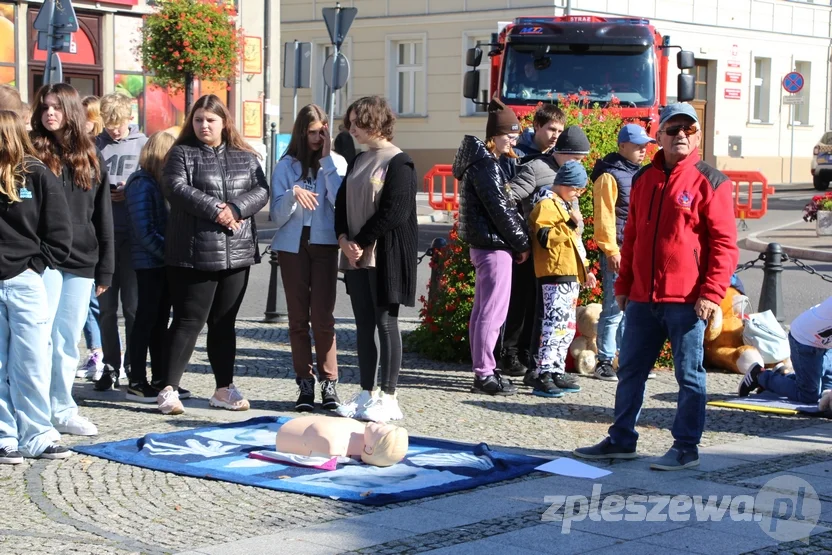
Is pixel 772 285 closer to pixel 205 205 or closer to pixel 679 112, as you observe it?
pixel 679 112

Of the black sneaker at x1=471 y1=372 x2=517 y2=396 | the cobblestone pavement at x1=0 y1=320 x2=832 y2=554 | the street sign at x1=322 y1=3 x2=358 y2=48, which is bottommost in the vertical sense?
the cobblestone pavement at x1=0 y1=320 x2=832 y2=554

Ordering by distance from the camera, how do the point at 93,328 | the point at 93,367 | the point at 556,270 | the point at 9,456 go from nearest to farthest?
1. the point at 9,456
2. the point at 556,270
3. the point at 93,367
4. the point at 93,328

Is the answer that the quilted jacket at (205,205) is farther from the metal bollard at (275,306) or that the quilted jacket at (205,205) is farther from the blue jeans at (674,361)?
the metal bollard at (275,306)

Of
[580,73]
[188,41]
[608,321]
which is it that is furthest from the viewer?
[188,41]

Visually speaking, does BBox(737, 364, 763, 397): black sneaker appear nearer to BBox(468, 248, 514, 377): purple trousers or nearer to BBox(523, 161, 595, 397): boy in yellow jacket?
BBox(523, 161, 595, 397): boy in yellow jacket

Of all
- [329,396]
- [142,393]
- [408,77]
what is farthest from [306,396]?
[408,77]

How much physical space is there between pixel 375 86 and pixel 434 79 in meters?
2.26

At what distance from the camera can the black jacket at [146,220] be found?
8320 mm

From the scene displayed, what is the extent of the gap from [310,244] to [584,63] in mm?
10612

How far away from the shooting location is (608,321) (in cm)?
945

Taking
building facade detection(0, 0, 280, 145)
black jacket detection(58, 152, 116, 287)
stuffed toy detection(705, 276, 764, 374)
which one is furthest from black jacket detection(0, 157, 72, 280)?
building facade detection(0, 0, 280, 145)

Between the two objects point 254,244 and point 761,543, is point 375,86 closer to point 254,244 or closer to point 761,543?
point 254,244

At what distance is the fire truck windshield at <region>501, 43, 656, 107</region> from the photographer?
17.8 meters

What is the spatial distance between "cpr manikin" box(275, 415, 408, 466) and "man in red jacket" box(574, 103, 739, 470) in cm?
103
